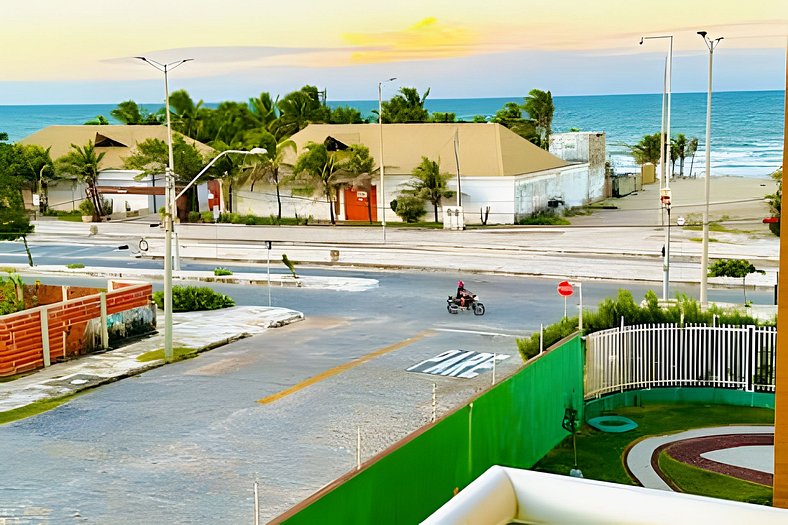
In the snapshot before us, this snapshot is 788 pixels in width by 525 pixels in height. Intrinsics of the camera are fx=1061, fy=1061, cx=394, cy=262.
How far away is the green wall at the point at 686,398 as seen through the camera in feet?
79.7

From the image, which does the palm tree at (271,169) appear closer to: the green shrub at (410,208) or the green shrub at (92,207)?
the green shrub at (410,208)

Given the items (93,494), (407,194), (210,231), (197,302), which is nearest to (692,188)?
(407,194)

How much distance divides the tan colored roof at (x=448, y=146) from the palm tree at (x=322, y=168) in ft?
8.91

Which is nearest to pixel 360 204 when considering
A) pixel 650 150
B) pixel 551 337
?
pixel 551 337

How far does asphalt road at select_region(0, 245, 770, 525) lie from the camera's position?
64.7ft

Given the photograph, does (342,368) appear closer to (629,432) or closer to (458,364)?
(458,364)

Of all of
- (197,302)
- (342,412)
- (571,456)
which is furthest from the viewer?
(197,302)

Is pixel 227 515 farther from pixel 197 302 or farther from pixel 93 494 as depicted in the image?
pixel 197 302

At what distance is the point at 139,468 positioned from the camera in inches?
843

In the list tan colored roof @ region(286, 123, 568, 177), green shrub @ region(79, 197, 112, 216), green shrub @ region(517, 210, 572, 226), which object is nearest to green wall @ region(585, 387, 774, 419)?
green shrub @ region(517, 210, 572, 226)

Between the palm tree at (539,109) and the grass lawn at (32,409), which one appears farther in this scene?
the palm tree at (539,109)

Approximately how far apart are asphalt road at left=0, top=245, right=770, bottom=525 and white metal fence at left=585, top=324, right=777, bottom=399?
4.18m

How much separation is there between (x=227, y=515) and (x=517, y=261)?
3488 centimetres

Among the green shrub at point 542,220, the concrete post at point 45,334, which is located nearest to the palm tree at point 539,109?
the green shrub at point 542,220
